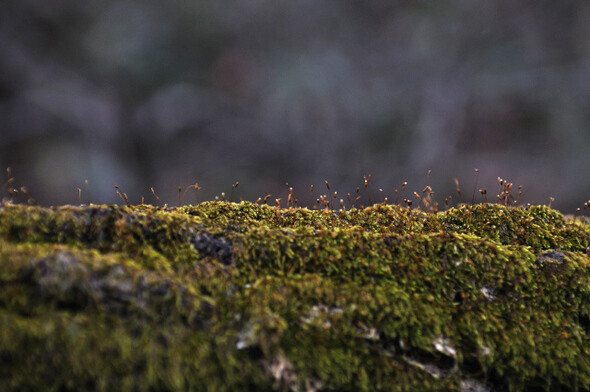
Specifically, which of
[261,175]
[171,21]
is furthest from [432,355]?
[171,21]

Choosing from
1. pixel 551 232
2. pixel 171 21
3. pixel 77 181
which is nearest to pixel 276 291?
pixel 551 232

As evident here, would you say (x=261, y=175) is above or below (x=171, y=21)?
below

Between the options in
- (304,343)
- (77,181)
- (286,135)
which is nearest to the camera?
(304,343)

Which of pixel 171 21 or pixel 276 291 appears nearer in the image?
pixel 276 291

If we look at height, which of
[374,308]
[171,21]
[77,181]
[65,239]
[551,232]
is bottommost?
[374,308]

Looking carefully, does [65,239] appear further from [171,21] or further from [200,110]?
[171,21]

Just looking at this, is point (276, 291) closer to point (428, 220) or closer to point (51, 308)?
point (51, 308)

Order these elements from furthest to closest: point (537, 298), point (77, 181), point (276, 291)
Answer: point (77, 181) → point (537, 298) → point (276, 291)
